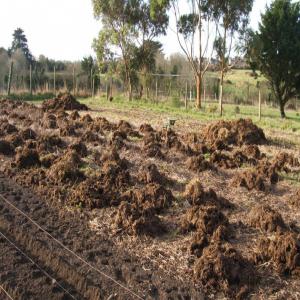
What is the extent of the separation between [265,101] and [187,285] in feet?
96.4

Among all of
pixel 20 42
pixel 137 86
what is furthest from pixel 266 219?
pixel 20 42

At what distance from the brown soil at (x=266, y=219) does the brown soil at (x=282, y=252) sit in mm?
445

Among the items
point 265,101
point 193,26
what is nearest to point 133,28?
point 193,26

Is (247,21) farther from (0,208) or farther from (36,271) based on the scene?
(36,271)

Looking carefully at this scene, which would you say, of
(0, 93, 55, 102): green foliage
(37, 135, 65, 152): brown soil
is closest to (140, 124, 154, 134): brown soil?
(37, 135, 65, 152): brown soil

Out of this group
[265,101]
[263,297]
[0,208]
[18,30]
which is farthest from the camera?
[18,30]

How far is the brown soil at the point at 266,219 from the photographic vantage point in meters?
6.18

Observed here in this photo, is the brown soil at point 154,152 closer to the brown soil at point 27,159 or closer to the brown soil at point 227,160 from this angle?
the brown soil at point 227,160

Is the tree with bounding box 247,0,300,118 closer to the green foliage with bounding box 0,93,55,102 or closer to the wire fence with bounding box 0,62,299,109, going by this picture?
the wire fence with bounding box 0,62,299,109

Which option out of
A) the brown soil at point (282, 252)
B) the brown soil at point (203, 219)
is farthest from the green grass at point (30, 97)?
the brown soil at point (282, 252)

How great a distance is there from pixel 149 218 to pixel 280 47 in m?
16.2

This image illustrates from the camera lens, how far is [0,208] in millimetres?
7410

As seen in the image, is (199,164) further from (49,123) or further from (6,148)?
(49,123)

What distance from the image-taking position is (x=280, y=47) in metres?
20.8
